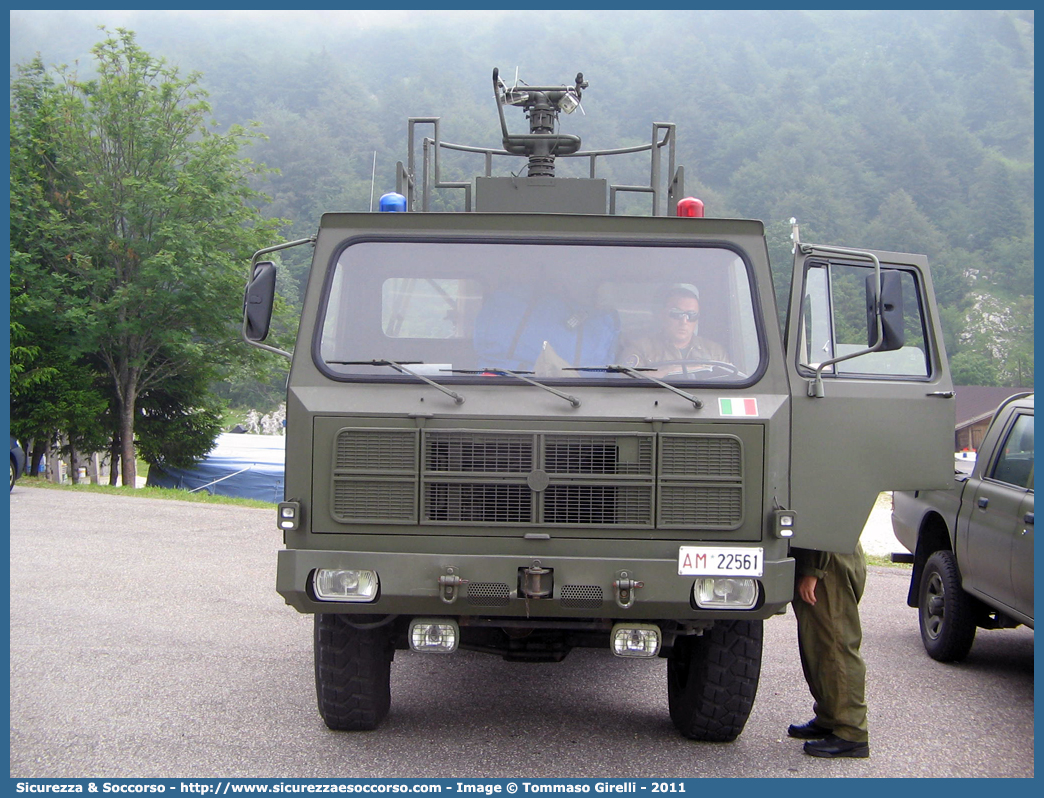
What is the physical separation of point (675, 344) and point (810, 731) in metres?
1.94

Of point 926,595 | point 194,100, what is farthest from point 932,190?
point 926,595

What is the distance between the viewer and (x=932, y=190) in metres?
84.1

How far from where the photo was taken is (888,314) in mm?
4352

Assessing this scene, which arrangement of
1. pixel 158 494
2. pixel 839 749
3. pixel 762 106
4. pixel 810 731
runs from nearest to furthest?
pixel 839 749 < pixel 810 731 < pixel 158 494 < pixel 762 106

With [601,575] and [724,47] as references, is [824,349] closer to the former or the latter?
[601,575]

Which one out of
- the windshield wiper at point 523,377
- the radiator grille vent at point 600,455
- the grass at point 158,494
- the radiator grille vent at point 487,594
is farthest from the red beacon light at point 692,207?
the grass at point 158,494

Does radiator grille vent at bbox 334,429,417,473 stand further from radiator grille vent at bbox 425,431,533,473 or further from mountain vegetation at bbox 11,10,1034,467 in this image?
mountain vegetation at bbox 11,10,1034,467

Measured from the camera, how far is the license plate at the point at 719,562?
14.0 ft

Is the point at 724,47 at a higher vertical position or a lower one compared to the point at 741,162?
higher

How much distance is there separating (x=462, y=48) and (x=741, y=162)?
41.6m

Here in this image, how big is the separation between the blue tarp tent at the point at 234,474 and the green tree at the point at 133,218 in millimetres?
2675

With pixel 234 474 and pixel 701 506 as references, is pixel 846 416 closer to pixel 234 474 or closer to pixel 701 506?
pixel 701 506

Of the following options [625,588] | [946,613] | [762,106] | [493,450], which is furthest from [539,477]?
[762,106]

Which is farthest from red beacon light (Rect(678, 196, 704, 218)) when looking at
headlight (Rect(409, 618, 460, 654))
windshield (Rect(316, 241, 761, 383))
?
headlight (Rect(409, 618, 460, 654))
